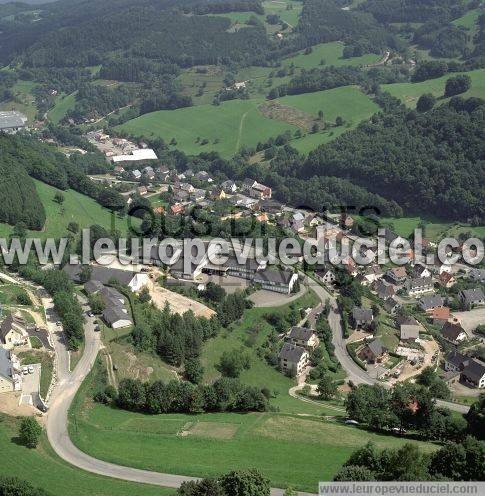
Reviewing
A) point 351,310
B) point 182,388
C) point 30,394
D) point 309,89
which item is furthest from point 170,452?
point 309,89

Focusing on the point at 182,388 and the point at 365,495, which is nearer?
the point at 365,495

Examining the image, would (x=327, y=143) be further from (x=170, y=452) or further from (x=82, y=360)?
(x=170, y=452)

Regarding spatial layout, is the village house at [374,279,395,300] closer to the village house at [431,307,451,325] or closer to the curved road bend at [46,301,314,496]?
the village house at [431,307,451,325]

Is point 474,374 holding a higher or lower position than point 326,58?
lower

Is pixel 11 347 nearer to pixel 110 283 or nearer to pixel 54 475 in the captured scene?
pixel 110 283

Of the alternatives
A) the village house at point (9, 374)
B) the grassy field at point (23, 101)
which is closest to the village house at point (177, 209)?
the village house at point (9, 374)

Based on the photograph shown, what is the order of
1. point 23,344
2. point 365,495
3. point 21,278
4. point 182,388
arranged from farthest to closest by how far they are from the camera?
point 21,278 → point 23,344 → point 182,388 → point 365,495

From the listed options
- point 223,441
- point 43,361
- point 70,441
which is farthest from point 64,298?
point 223,441
